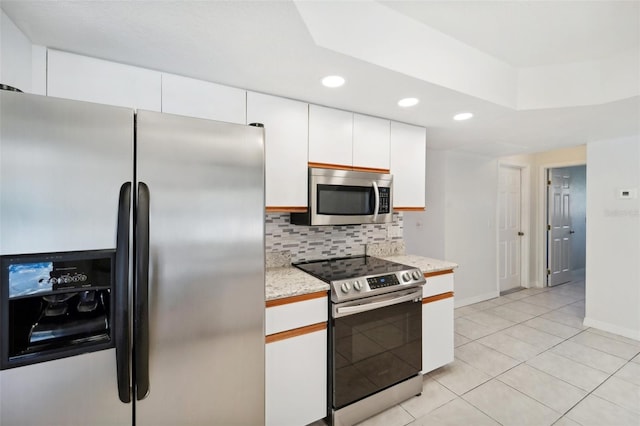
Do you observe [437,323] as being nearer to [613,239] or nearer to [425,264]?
[425,264]

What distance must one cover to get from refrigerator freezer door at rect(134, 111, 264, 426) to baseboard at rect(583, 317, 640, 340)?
4.01 metres

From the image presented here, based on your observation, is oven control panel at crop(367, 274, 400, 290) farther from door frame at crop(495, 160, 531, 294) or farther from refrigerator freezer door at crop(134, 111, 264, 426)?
door frame at crop(495, 160, 531, 294)

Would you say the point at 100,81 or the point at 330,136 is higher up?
the point at 100,81

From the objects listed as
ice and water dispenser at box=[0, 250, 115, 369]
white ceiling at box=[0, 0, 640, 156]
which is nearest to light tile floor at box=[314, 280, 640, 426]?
ice and water dispenser at box=[0, 250, 115, 369]

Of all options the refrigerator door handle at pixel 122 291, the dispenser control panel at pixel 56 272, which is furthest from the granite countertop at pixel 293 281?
the dispenser control panel at pixel 56 272

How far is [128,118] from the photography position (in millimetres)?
1082

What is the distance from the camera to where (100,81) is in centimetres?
151

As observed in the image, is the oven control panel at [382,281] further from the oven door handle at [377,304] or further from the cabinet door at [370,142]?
the cabinet door at [370,142]

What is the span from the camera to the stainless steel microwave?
2.11 meters

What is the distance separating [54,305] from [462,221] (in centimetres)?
421

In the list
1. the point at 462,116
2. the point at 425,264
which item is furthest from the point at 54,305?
the point at 462,116

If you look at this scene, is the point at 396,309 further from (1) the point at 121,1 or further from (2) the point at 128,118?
(1) the point at 121,1

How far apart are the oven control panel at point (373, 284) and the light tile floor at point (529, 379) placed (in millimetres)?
865

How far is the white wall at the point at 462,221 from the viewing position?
152 inches
